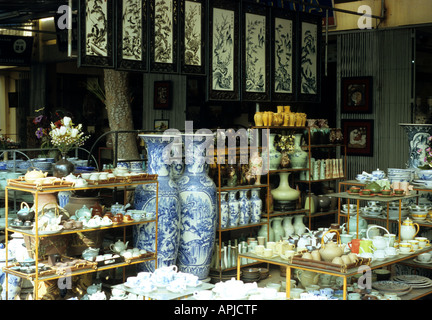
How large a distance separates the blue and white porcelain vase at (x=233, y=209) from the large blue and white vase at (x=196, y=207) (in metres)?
0.46

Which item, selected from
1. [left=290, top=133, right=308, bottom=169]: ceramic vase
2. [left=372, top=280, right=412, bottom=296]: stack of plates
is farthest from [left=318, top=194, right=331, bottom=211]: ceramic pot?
[left=372, top=280, right=412, bottom=296]: stack of plates

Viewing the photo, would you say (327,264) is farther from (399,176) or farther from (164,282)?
(399,176)

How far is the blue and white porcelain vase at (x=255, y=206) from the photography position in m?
7.06

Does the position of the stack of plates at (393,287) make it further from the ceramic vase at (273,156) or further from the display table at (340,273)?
the ceramic vase at (273,156)

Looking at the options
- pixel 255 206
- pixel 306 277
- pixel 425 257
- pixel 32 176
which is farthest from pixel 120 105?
pixel 425 257

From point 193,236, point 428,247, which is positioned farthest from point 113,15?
point 428,247

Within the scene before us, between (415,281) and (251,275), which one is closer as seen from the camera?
(415,281)

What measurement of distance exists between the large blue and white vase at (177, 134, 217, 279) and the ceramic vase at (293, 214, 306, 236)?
162 centimetres

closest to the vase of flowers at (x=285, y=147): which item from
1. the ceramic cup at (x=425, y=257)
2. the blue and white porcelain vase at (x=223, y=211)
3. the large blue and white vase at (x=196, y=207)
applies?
the blue and white porcelain vase at (x=223, y=211)

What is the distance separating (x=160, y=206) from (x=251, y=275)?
147cm

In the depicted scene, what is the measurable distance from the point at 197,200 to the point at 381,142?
4.39 meters

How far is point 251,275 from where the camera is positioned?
6.60 m

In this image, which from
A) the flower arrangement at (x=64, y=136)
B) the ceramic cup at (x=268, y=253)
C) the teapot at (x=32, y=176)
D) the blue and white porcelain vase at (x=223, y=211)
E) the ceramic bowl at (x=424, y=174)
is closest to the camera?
the ceramic cup at (x=268, y=253)

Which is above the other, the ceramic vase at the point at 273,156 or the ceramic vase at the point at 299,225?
the ceramic vase at the point at 273,156
